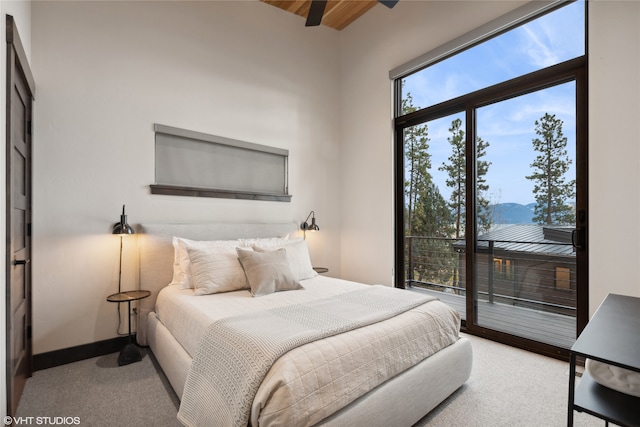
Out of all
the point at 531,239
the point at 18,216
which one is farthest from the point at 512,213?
the point at 18,216

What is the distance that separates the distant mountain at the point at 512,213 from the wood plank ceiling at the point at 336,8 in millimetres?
2802

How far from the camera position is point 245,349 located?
1.41 meters

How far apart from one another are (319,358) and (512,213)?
2364mm

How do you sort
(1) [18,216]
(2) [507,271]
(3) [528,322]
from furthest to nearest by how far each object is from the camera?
(2) [507,271], (3) [528,322], (1) [18,216]

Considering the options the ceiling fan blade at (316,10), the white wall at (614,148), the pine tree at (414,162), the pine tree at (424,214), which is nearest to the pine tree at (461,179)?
the pine tree at (424,214)

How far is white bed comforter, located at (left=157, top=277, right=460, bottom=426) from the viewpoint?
48.2 inches

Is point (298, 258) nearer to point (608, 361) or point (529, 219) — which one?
point (529, 219)

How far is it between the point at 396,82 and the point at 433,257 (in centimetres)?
209

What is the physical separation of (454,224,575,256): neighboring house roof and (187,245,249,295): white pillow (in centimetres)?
225

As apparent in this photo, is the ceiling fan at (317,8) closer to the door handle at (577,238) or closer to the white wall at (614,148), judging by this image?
the white wall at (614,148)

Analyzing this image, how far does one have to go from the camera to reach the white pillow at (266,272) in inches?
96.3

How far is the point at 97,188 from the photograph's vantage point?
2654 millimetres

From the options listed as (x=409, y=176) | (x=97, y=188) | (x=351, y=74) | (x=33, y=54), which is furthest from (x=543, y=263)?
(x=33, y=54)

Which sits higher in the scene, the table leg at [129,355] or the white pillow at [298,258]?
the white pillow at [298,258]
